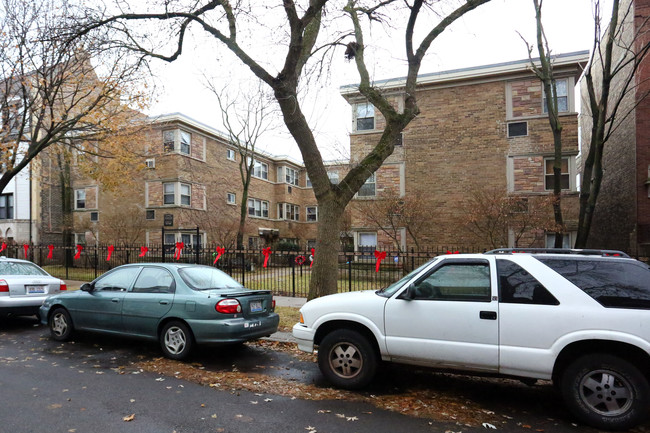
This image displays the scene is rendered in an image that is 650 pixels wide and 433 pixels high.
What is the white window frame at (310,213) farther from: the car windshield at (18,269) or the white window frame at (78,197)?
the car windshield at (18,269)

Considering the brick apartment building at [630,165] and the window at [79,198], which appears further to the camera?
the window at [79,198]

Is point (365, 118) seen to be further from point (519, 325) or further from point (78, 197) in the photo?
point (78, 197)

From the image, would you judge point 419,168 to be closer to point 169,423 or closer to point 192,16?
point 192,16

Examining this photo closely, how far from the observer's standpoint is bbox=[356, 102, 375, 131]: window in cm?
2083

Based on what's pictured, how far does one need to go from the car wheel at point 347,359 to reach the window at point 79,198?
27.5 meters

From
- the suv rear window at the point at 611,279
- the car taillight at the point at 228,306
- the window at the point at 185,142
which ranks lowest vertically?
the car taillight at the point at 228,306

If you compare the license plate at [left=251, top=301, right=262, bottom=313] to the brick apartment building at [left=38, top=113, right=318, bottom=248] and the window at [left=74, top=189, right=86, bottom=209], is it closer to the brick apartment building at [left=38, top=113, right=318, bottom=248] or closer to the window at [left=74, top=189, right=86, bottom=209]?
the brick apartment building at [left=38, top=113, right=318, bottom=248]

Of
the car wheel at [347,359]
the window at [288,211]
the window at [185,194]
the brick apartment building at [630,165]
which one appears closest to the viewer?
the car wheel at [347,359]

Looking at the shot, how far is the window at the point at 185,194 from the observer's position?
25.1 m

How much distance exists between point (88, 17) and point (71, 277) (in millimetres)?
12008

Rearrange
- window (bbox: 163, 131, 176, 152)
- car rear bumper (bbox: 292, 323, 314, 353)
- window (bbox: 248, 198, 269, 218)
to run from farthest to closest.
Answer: window (bbox: 248, 198, 269, 218) → window (bbox: 163, 131, 176, 152) → car rear bumper (bbox: 292, 323, 314, 353)

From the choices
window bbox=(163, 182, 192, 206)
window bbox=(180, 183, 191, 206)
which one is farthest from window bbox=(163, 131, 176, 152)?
window bbox=(180, 183, 191, 206)

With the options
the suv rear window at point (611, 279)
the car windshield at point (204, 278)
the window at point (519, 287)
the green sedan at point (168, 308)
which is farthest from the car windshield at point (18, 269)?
the suv rear window at point (611, 279)

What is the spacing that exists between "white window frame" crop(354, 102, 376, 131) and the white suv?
16.5 m
